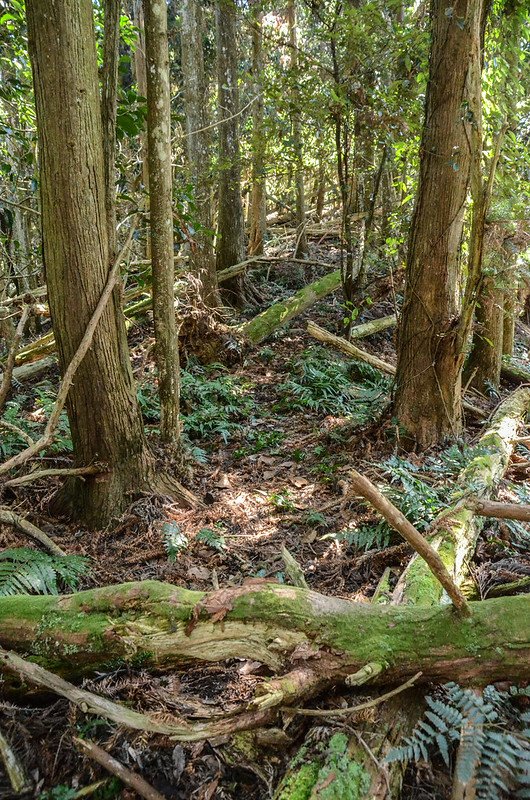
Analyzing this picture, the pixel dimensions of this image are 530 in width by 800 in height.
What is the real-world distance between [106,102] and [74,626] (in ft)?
12.2

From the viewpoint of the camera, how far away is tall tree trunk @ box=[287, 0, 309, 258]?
24.4ft

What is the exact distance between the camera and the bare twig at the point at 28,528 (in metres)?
3.91

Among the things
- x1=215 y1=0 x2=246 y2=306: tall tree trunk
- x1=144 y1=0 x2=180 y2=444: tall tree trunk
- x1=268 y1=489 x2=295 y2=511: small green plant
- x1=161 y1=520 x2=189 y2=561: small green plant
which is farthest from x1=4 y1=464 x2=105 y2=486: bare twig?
x1=215 y1=0 x2=246 y2=306: tall tree trunk

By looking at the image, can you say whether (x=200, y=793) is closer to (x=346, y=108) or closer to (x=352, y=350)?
(x=352, y=350)

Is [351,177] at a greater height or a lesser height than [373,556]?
greater

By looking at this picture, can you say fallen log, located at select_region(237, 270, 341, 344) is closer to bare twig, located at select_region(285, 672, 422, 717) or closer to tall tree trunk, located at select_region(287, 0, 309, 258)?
tall tree trunk, located at select_region(287, 0, 309, 258)

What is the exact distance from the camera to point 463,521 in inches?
154

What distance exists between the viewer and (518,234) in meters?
6.44

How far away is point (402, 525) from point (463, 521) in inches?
75.9

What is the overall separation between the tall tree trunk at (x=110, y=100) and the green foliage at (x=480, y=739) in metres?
3.57

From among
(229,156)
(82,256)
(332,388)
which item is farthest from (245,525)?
(229,156)

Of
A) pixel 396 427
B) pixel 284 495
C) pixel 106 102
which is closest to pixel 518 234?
pixel 396 427

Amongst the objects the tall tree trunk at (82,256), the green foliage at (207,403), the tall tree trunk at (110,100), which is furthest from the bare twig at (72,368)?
the green foliage at (207,403)

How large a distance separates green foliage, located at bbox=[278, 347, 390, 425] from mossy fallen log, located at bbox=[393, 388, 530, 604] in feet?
4.33
